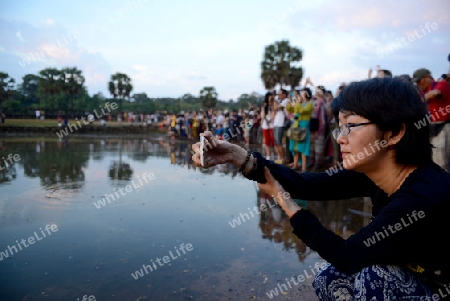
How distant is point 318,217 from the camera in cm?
448

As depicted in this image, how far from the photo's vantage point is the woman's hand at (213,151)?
Result: 1993 mm

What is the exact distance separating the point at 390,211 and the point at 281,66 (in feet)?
134

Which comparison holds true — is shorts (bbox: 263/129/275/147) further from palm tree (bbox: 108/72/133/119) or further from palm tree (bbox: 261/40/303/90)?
palm tree (bbox: 108/72/133/119)

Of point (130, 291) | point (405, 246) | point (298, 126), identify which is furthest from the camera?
point (298, 126)

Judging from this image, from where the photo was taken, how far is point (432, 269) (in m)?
1.53

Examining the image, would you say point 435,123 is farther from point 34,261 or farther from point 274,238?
point 34,261

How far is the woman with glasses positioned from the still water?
1111mm

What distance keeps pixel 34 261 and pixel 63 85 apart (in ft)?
180

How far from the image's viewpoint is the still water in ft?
8.57

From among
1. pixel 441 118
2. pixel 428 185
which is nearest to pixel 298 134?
pixel 441 118

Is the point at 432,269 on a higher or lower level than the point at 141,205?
higher

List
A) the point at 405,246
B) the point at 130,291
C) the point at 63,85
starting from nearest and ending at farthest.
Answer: the point at 405,246 < the point at 130,291 < the point at 63,85

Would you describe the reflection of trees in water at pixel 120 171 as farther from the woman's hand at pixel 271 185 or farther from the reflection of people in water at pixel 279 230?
the woman's hand at pixel 271 185

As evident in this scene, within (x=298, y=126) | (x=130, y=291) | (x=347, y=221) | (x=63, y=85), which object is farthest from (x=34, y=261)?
(x=63, y=85)
